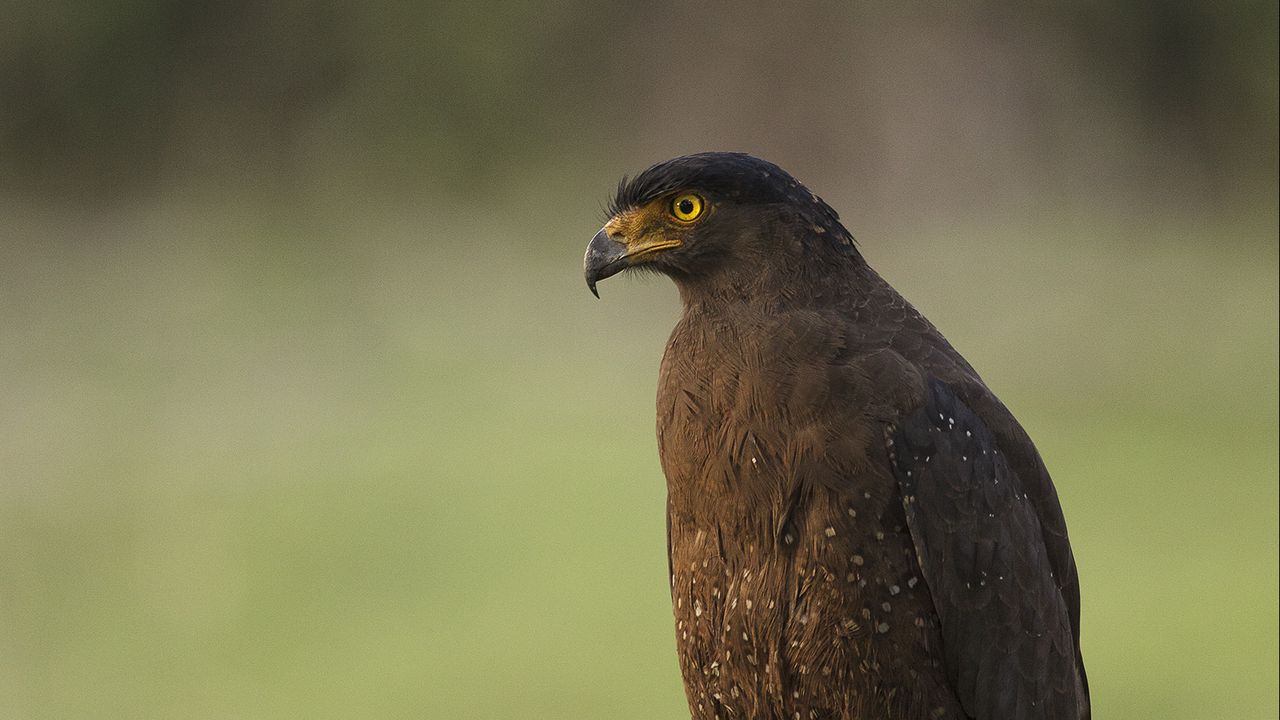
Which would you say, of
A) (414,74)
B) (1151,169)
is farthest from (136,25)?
(1151,169)

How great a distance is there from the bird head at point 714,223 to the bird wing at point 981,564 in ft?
1.25

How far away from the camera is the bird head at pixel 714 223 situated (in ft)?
7.46

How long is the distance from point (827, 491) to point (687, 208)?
63 centimetres

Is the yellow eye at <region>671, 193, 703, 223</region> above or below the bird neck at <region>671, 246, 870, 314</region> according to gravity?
above

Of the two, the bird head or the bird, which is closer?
the bird

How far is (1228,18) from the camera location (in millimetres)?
10211

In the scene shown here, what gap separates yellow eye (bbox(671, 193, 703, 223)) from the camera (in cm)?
234

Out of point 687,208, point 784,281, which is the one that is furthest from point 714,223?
point 784,281

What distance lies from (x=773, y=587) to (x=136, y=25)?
6.96 meters

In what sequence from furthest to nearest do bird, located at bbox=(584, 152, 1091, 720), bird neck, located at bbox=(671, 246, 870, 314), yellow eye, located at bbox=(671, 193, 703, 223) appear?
yellow eye, located at bbox=(671, 193, 703, 223) → bird neck, located at bbox=(671, 246, 870, 314) → bird, located at bbox=(584, 152, 1091, 720)

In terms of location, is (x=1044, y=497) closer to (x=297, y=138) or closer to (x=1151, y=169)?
(x=297, y=138)

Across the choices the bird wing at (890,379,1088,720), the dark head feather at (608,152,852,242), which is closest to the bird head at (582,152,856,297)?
the dark head feather at (608,152,852,242)

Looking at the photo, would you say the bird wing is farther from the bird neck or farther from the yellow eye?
the yellow eye

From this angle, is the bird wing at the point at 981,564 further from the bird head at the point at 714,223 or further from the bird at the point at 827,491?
the bird head at the point at 714,223
